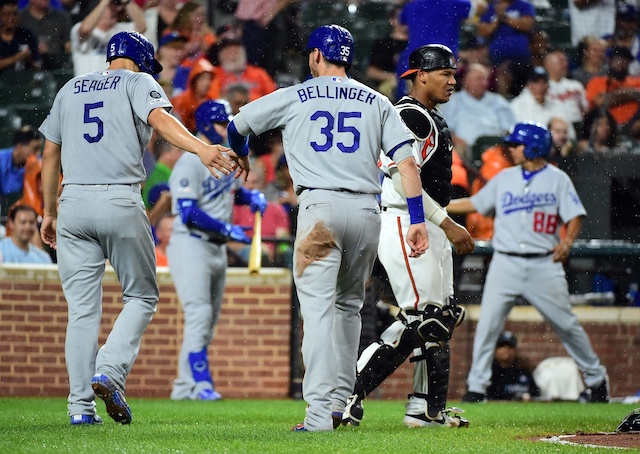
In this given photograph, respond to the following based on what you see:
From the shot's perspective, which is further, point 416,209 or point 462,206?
point 462,206

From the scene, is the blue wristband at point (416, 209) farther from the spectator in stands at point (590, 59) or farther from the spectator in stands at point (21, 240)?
the spectator in stands at point (590, 59)

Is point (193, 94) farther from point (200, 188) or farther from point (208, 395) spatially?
point (208, 395)

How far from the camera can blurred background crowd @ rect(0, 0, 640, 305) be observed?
1135 centimetres

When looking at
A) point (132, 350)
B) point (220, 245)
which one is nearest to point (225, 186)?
point (220, 245)

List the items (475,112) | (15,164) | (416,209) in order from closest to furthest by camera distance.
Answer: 1. (416,209)
2. (15,164)
3. (475,112)

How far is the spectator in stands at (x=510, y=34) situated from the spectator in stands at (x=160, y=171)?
4021mm

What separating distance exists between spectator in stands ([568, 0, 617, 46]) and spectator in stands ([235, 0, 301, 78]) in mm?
3447

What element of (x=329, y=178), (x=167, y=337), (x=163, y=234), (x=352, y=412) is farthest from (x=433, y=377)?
(x=163, y=234)

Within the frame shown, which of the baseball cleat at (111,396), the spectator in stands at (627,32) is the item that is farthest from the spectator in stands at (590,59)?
the baseball cleat at (111,396)

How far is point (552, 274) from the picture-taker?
369 inches

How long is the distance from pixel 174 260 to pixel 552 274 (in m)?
3.20

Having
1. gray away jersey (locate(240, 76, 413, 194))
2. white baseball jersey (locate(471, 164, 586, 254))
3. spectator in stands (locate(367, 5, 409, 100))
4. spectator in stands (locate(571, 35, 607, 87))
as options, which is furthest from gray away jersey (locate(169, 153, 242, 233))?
spectator in stands (locate(571, 35, 607, 87))

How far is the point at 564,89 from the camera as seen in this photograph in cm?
1272

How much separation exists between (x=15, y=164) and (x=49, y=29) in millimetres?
2341
